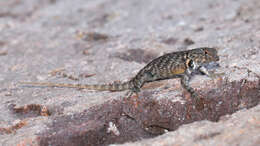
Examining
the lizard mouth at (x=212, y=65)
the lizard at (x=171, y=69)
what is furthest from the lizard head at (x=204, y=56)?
the lizard mouth at (x=212, y=65)

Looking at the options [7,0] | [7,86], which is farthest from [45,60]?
[7,0]

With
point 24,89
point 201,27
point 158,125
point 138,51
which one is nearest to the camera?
point 158,125

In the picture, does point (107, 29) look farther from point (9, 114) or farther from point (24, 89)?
point (9, 114)

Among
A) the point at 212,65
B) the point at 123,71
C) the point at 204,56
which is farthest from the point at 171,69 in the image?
the point at 123,71

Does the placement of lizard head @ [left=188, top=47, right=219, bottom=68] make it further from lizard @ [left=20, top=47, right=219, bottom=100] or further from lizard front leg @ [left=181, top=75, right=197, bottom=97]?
lizard front leg @ [left=181, top=75, right=197, bottom=97]

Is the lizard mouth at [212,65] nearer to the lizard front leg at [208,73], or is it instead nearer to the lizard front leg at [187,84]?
the lizard front leg at [208,73]

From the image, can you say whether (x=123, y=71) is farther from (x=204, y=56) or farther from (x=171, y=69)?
(x=204, y=56)
